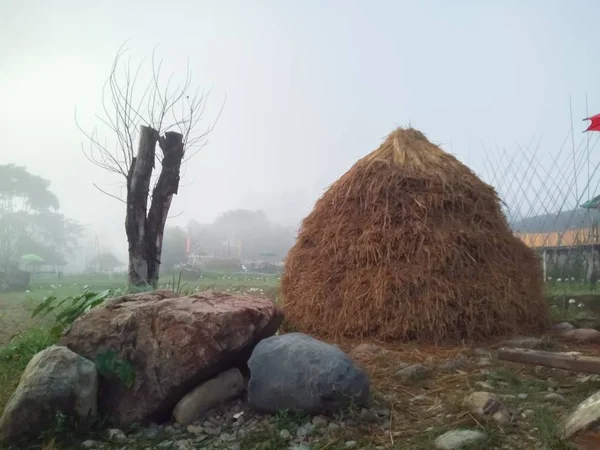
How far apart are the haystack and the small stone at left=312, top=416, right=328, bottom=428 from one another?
4.89ft

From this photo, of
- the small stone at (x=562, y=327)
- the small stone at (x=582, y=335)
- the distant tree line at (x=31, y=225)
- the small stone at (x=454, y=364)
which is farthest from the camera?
the small stone at (x=562, y=327)

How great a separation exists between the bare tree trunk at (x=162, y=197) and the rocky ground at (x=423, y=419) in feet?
10.7

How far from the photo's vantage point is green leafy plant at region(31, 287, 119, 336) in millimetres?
4457

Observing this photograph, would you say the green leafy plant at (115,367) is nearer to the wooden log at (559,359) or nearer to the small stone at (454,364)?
the small stone at (454,364)

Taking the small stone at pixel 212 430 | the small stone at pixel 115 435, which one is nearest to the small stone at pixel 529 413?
the small stone at pixel 212 430

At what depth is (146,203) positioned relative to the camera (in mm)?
6062

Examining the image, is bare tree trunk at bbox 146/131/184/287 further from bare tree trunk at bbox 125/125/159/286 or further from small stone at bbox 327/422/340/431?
small stone at bbox 327/422/340/431

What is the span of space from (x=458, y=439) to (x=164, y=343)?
1.65 metres

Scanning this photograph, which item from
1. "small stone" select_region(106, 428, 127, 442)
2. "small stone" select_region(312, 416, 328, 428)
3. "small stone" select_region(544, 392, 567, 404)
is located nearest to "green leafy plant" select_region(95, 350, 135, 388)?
"small stone" select_region(106, 428, 127, 442)

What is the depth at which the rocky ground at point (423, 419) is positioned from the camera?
7.97ft

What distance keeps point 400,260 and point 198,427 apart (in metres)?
2.11

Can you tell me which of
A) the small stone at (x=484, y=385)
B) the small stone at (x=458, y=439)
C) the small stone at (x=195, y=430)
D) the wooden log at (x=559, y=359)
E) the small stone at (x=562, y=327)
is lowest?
the small stone at (x=195, y=430)

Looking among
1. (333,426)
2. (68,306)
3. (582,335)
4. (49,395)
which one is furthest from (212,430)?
(582,335)

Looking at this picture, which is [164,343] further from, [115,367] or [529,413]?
[529,413]
